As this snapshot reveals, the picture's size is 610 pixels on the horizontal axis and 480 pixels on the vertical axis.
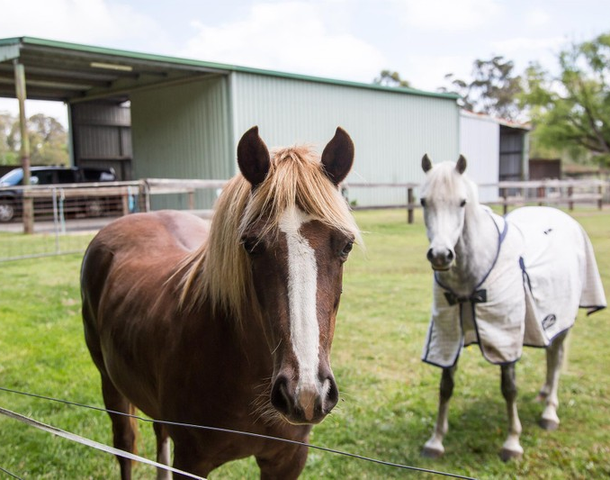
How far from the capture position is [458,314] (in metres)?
3.42

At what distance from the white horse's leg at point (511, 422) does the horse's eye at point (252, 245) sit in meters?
2.42

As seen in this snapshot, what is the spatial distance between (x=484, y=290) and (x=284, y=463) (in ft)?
5.91

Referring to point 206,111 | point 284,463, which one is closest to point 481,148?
point 206,111

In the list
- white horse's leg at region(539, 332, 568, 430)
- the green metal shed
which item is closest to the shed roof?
the green metal shed

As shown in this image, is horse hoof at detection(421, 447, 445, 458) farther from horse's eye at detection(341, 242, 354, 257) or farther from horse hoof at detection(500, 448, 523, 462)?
horse's eye at detection(341, 242, 354, 257)

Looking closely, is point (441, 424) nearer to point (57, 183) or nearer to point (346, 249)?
point (346, 249)

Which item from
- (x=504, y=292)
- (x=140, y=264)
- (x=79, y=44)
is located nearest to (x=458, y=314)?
(x=504, y=292)

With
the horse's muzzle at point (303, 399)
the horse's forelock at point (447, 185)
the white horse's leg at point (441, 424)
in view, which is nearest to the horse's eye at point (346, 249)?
the horse's muzzle at point (303, 399)

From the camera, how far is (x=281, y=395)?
139 cm

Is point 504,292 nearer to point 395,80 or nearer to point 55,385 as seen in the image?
point 55,385

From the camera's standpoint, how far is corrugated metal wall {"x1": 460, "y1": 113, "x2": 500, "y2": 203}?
25.1 m

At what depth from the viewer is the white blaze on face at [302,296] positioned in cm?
138

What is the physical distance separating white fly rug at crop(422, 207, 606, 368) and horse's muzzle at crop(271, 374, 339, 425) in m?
2.16

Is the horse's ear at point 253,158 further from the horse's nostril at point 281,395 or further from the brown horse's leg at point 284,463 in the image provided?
the brown horse's leg at point 284,463
